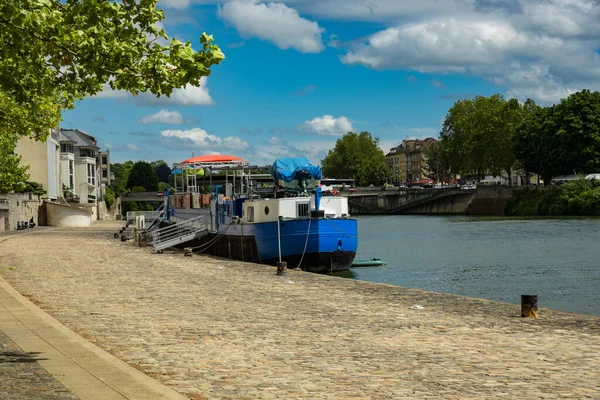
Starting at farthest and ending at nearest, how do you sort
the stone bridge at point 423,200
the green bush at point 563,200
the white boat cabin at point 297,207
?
the stone bridge at point 423,200 < the green bush at point 563,200 < the white boat cabin at point 297,207

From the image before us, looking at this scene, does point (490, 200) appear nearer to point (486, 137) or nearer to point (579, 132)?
point (486, 137)

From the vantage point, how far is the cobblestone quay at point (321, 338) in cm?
1039

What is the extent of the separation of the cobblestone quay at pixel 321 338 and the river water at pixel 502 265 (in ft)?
24.4

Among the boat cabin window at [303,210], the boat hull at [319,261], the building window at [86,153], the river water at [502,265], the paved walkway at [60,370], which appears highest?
the building window at [86,153]

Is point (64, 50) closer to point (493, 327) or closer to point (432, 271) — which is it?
point (493, 327)

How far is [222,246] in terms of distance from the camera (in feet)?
148

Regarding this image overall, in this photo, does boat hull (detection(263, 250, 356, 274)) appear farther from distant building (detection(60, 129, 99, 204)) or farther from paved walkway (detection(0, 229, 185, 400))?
distant building (detection(60, 129, 99, 204))

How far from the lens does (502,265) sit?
41.0 meters

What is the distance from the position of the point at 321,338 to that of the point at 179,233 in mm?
31734

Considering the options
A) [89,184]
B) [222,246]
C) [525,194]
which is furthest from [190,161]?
[89,184]

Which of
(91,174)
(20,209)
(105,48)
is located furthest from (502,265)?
Result: (91,174)

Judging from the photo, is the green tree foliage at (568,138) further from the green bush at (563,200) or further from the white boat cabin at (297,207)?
the white boat cabin at (297,207)

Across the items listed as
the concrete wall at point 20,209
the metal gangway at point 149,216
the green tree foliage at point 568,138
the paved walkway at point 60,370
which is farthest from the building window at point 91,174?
the paved walkway at point 60,370

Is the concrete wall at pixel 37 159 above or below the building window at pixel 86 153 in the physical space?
below
